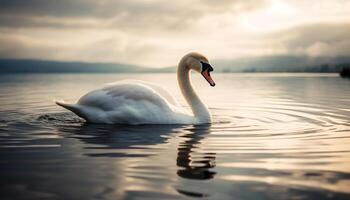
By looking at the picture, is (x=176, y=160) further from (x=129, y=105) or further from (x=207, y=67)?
(x=207, y=67)

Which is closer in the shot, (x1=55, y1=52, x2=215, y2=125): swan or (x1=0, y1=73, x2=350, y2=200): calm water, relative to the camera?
(x1=0, y1=73, x2=350, y2=200): calm water

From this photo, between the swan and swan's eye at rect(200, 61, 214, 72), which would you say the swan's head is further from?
the swan

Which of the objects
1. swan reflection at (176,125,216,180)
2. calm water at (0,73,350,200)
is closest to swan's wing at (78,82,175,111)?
calm water at (0,73,350,200)

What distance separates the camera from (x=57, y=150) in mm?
8836

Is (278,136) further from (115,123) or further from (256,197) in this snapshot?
(256,197)

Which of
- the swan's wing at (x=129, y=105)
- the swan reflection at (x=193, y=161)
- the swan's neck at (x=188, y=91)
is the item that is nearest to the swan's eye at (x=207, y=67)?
the swan's neck at (x=188, y=91)

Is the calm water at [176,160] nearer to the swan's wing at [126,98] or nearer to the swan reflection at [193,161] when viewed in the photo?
the swan reflection at [193,161]

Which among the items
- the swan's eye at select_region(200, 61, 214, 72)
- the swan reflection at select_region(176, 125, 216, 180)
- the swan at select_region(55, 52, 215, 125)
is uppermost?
the swan's eye at select_region(200, 61, 214, 72)

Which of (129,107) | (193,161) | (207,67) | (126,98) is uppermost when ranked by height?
(207,67)

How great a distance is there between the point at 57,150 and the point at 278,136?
4.64 m

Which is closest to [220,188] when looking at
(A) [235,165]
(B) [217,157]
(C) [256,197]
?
(C) [256,197]

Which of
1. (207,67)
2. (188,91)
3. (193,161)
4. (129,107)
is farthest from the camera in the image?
(188,91)

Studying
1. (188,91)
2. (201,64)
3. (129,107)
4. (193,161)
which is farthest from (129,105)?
(193,161)

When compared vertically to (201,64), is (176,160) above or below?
below
